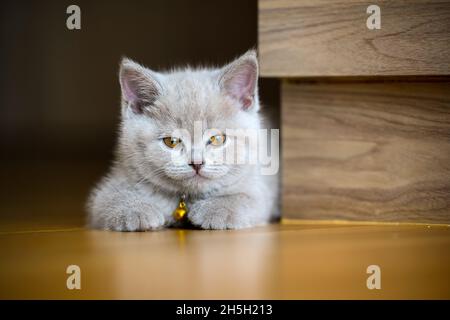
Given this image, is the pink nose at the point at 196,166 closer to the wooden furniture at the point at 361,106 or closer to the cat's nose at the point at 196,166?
the cat's nose at the point at 196,166

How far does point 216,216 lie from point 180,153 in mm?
221

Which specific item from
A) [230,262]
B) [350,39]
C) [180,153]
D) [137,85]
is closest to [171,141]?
[180,153]

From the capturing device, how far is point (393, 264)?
1200 millimetres

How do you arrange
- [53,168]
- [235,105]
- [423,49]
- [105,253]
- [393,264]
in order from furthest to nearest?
[53,168]
[235,105]
[423,49]
[105,253]
[393,264]

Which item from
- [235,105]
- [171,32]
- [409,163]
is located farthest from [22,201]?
[171,32]

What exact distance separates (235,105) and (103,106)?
373cm

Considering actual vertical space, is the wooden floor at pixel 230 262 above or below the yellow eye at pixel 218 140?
below

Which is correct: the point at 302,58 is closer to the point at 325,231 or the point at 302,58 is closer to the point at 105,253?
the point at 325,231

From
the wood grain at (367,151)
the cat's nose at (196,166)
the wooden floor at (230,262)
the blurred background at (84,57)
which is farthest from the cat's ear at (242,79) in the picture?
the blurred background at (84,57)

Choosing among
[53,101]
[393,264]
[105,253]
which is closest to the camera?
[393,264]

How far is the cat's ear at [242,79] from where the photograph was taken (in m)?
1.62

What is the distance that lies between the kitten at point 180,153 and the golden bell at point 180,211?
15mm

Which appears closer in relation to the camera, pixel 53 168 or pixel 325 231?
pixel 325 231

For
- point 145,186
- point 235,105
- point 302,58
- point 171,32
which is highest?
point 171,32
